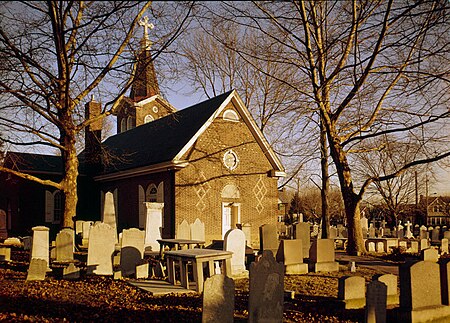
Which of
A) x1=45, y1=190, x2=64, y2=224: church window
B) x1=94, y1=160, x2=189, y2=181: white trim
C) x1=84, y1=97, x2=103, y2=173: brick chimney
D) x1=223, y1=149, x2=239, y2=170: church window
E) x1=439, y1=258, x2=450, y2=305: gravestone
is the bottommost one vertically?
x1=439, y1=258, x2=450, y2=305: gravestone

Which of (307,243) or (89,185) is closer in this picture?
(307,243)

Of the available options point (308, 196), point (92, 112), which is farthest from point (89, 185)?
point (308, 196)

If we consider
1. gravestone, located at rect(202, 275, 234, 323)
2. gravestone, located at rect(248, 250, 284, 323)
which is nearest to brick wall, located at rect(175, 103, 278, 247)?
gravestone, located at rect(248, 250, 284, 323)

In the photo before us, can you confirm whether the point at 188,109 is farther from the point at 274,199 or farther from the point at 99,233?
the point at 99,233

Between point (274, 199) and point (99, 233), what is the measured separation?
52.2 ft

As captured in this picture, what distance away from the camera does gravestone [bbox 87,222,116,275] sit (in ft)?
43.4

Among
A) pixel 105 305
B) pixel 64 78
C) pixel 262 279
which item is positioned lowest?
pixel 105 305

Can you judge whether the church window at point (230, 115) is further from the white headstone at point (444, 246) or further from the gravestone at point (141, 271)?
the gravestone at point (141, 271)

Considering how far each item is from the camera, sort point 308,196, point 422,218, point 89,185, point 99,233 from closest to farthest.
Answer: point 99,233, point 89,185, point 422,218, point 308,196

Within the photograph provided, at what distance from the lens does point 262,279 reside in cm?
737

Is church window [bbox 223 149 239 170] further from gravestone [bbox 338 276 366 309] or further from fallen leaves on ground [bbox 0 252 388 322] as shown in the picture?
gravestone [bbox 338 276 366 309]

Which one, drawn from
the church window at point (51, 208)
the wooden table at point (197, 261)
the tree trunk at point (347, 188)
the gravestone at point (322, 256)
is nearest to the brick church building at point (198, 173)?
the church window at point (51, 208)

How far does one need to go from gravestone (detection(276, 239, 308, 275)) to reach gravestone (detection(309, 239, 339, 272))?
414 mm

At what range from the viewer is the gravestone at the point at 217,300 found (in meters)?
6.78
